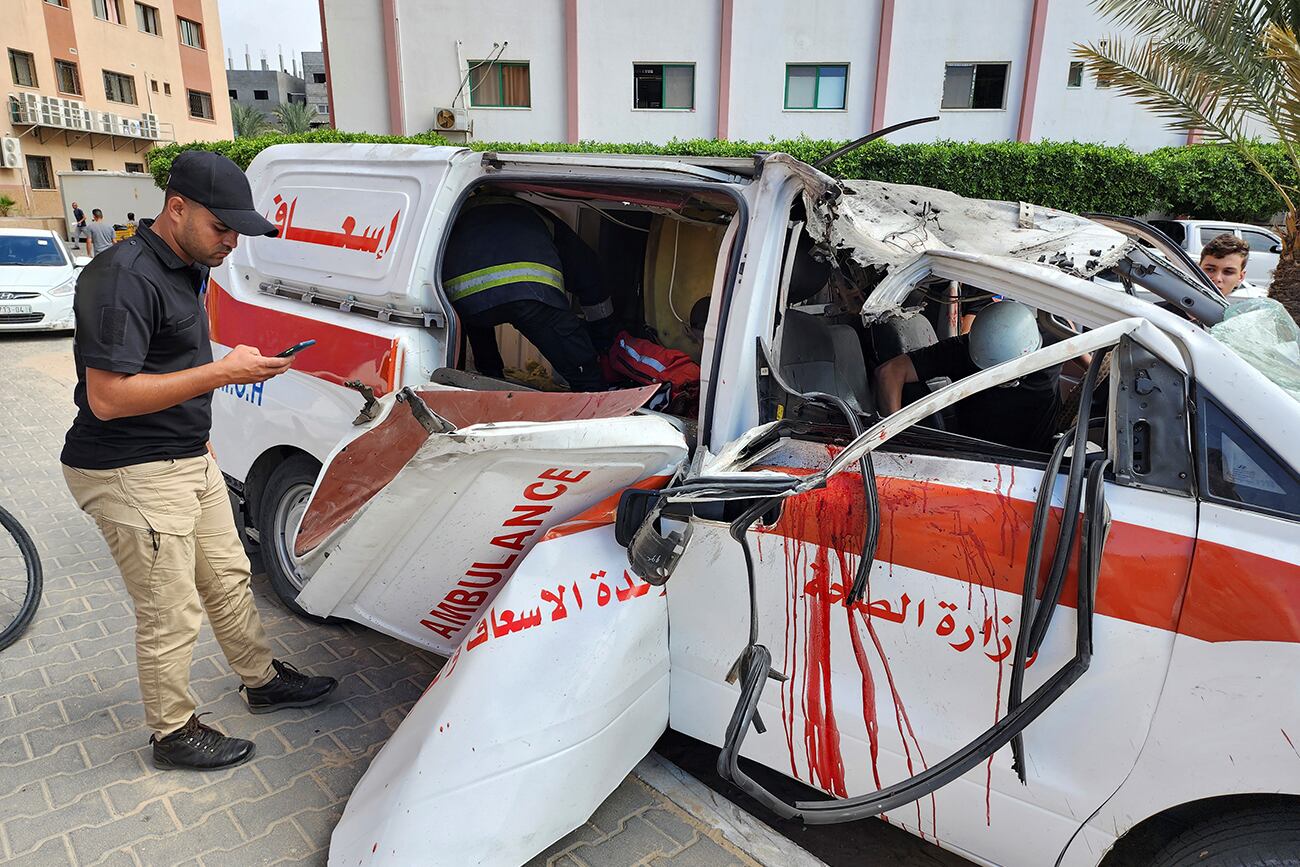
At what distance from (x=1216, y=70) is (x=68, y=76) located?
128ft

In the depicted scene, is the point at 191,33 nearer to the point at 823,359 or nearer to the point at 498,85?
the point at 498,85

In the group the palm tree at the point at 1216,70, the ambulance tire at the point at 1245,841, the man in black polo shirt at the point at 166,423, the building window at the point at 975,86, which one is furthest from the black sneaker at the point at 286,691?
the building window at the point at 975,86

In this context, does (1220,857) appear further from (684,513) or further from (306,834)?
(306,834)

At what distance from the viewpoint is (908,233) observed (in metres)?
2.48

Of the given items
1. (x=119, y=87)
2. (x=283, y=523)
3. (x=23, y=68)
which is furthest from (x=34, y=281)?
(x=119, y=87)

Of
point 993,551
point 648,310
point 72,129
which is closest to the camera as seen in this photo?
point 993,551

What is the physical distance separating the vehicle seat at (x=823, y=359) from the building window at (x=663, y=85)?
1753cm

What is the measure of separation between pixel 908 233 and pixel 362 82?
1970 centimetres

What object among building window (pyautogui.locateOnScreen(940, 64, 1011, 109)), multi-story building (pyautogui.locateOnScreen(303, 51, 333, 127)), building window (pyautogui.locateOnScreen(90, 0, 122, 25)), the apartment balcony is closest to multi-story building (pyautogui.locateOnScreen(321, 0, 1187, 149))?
building window (pyautogui.locateOnScreen(940, 64, 1011, 109))

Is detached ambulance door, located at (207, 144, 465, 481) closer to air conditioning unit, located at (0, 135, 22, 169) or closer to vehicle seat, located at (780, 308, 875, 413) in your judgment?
vehicle seat, located at (780, 308, 875, 413)

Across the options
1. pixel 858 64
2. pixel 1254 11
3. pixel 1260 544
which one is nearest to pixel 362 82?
pixel 858 64

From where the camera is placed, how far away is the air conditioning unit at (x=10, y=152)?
28.9m

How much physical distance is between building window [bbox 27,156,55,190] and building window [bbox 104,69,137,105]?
3927 mm

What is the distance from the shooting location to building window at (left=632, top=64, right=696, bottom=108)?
61.9 feet
